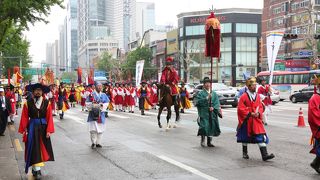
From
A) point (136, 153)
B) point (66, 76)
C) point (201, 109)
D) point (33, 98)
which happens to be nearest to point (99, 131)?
point (136, 153)

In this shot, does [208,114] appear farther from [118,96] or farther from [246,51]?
[246,51]

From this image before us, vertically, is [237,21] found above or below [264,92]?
above

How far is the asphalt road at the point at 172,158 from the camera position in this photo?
788cm

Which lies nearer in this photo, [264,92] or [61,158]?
[61,158]

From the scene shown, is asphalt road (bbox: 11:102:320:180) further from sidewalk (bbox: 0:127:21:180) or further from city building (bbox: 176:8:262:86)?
city building (bbox: 176:8:262:86)

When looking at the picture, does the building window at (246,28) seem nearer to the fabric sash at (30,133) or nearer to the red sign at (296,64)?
the red sign at (296,64)

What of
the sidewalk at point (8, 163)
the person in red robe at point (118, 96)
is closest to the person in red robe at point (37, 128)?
the sidewalk at point (8, 163)

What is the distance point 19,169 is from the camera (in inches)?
345

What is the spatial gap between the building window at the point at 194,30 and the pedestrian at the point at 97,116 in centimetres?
7443

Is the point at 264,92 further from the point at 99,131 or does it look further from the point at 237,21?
the point at 237,21

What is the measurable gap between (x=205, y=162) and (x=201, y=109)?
2.37 meters

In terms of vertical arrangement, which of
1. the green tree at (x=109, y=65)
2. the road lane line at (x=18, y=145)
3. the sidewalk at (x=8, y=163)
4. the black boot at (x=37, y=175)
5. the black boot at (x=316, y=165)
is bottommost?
the road lane line at (x=18, y=145)

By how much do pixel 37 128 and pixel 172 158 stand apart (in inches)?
118

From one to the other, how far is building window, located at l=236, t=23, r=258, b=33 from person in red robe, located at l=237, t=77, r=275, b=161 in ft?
244
